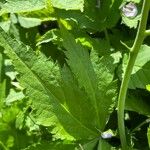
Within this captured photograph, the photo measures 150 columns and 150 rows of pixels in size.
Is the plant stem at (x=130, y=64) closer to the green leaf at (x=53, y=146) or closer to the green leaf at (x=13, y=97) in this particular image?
the green leaf at (x=53, y=146)

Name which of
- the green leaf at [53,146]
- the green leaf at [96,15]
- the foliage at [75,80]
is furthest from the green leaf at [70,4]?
the green leaf at [53,146]

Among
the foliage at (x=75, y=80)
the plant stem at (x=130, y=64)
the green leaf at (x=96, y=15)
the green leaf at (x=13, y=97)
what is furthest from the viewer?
the green leaf at (x=13, y=97)

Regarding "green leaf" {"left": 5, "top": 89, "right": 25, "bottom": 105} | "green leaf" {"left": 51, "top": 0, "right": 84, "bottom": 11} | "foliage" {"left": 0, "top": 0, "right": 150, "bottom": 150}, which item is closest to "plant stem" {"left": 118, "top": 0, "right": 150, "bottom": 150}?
"foliage" {"left": 0, "top": 0, "right": 150, "bottom": 150}

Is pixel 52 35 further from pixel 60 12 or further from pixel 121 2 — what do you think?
pixel 121 2

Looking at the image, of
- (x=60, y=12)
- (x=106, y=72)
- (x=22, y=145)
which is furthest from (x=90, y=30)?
(x=22, y=145)

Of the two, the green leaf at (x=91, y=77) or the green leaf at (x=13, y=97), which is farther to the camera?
the green leaf at (x=13, y=97)

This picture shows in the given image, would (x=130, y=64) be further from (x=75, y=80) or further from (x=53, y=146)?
(x=53, y=146)

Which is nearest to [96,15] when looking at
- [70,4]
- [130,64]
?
[70,4]

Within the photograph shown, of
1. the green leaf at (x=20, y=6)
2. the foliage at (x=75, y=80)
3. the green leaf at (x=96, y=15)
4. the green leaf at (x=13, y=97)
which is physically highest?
the green leaf at (x=20, y=6)

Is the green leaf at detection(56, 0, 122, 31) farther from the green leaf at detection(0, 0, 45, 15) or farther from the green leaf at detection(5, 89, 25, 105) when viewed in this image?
the green leaf at detection(5, 89, 25, 105)
